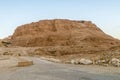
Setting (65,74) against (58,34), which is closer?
(65,74)

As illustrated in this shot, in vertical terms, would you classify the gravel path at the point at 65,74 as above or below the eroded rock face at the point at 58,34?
below

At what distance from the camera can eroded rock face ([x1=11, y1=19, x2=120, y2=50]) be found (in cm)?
11771

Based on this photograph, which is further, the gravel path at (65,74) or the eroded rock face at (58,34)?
the eroded rock face at (58,34)

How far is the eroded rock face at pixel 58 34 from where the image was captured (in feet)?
386

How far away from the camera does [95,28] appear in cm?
16362

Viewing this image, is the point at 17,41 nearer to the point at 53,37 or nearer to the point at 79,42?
the point at 53,37

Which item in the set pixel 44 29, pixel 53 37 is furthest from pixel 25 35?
pixel 53 37

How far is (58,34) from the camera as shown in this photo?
13138 cm

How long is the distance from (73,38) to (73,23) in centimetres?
3729

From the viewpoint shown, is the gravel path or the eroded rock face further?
the eroded rock face

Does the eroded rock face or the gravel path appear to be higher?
the eroded rock face

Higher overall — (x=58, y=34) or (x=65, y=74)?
(x=58, y=34)

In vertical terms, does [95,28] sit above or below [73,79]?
above

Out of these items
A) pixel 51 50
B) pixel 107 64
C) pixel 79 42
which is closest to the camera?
pixel 107 64
